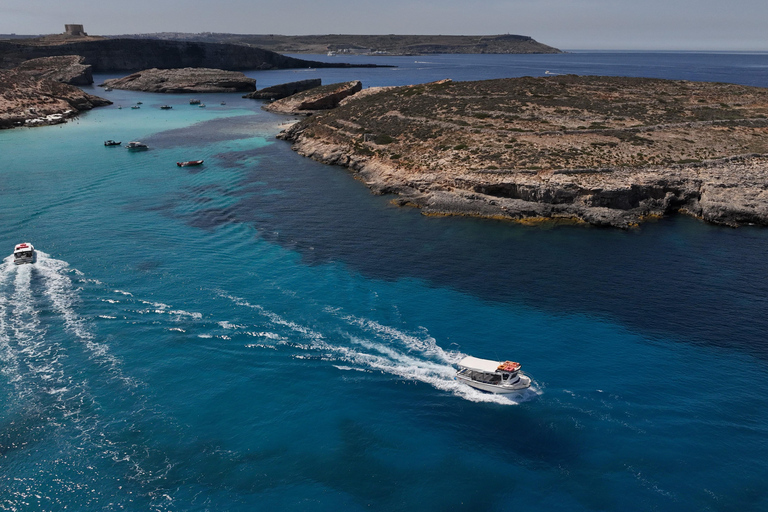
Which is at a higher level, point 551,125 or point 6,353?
point 551,125

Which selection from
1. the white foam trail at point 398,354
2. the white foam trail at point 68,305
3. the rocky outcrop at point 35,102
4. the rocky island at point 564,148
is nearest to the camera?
the white foam trail at point 398,354

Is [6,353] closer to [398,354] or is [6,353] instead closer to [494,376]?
[398,354]

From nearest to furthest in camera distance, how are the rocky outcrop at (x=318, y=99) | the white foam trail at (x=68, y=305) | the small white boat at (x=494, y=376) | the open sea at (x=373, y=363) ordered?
the open sea at (x=373, y=363) < the small white boat at (x=494, y=376) < the white foam trail at (x=68, y=305) < the rocky outcrop at (x=318, y=99)

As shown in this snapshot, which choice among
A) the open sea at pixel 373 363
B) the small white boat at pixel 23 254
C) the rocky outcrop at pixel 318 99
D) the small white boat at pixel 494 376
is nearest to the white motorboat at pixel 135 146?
the open sea at pixel 373 363

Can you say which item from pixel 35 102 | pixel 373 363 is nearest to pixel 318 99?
pixel 35 102

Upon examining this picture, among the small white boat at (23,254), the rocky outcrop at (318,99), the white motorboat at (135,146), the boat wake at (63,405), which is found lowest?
the boat wake at (63,405)

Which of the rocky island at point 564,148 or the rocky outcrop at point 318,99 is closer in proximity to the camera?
the rocky island at point 564,148

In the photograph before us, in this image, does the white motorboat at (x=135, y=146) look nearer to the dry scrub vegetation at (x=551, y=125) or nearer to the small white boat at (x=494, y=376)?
the dry scrub vegetation at (x=551, y=125)
